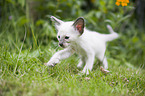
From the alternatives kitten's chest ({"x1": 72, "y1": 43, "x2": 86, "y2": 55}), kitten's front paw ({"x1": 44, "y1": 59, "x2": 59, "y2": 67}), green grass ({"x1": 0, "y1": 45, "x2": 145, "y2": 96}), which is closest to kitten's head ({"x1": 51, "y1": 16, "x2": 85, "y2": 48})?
kitten's chest ({"x1": 72, "y1": 43, "x2": 86, "y2": 55})

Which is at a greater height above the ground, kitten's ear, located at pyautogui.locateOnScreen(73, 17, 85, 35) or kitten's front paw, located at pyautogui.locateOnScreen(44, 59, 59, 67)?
kitten's ear, located at pyautogui.locateOnScreen(73, 17, 85, 35)

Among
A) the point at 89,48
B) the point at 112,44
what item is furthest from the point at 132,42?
the point at 89,48

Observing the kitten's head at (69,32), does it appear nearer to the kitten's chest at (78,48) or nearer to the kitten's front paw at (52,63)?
the kitten's chest at (78,48)

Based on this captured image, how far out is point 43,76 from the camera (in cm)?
193

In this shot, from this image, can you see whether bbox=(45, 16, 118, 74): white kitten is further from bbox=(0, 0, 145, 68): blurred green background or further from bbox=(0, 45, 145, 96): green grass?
bbox=(0, 0, 145, 68): blurred green background

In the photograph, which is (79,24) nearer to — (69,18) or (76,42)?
(76,42)

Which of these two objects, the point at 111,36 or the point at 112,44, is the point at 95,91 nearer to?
the point at 111,36

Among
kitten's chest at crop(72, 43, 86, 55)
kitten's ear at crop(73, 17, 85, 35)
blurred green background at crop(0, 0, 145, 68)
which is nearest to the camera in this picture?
kitten's ear at crop(73, 17, 85, 35)

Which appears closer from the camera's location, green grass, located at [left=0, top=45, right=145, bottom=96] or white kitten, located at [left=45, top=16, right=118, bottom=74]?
green grass, located at [left=0, top=45, right=145, bottom=96]

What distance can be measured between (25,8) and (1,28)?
A: 50.7 inches

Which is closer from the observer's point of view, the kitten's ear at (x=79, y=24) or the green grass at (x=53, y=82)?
the green grass at (x=53, y=82)

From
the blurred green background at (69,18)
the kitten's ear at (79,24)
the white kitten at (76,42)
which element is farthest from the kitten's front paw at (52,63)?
the blurred green background at (69,18)

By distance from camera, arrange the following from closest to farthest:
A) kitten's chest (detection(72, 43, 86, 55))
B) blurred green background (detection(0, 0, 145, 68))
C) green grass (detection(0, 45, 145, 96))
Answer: green grass (detection(0, 45, 145, 96)), kitten's chest (detection(72, 43, 86, 55)), blurred green background (detection(0, 0, 145, 68))

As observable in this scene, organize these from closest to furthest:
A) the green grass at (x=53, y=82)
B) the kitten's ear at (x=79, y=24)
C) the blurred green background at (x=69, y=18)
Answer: the green grass at (x=53, y=82)
the kitten's ear at (x=79, y=24)
the blurred green background at (x=69, y=18)
